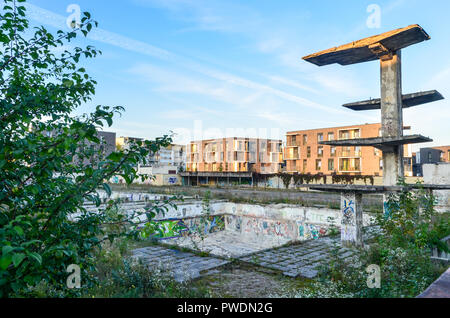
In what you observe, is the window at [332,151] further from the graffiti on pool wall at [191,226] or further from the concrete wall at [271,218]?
the graffiti on pool wall at [191,226]

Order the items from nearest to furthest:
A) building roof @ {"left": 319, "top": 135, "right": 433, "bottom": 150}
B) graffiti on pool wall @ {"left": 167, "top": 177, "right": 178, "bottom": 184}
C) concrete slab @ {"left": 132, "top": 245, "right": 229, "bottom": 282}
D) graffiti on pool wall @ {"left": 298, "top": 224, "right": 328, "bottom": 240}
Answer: concrete slab @ {"left": 132, "top": 245, "right": 229, "bottom": 282}
building roof @ {"left": 319, "top": 135, "right": 433, "bottom": 150}
graffiti on pool wall @ {"left": 298, "top": 224, "right": 328, "bottom": 240}
graffiti on pool wall @ {"left": 167, "top": 177, "right": 178, "bottom": 184}

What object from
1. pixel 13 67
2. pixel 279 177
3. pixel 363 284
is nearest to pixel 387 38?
pixel 363 284

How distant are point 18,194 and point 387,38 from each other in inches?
512

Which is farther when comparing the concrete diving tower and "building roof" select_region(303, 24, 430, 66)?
the concrete diving tower

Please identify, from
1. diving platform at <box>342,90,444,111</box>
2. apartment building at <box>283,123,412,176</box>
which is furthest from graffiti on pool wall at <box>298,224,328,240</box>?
apartment building at <box>283,123,412,176</box>

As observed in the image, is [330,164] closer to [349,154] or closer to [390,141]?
[349,154]

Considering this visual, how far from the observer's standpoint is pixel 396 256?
7.11 meters

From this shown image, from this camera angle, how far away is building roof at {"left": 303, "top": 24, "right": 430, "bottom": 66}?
11.2 m

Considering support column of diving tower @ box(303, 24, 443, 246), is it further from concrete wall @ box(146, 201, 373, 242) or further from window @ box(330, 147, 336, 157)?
window @ box(330, 147, 336, 157)

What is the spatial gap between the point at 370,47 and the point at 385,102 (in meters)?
2.37

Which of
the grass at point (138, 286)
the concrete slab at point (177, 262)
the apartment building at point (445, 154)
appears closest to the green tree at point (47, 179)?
the grass at point (138, 286)

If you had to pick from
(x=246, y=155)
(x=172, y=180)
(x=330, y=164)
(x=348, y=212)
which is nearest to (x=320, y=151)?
(x=330, y=164)

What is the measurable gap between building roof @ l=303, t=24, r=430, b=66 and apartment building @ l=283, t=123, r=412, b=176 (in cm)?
A: 3649
